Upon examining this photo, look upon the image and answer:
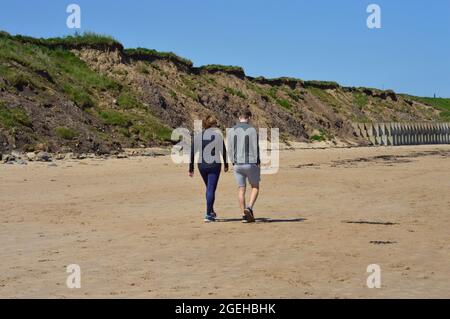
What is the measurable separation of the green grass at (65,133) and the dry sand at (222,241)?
12.1 meters

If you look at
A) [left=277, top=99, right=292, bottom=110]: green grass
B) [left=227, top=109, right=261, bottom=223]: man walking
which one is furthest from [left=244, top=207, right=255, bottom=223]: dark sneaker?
[left=277, top=99, right=292, bottom=110]: green grass

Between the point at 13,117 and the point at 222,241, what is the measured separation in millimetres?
23334

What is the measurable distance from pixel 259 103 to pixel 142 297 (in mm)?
52718

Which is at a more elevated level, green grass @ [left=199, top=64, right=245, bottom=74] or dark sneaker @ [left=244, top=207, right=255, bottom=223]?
green grass @ [left=199, top=64, right=245, bottom=74]

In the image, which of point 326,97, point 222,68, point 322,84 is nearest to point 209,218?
point 222,68

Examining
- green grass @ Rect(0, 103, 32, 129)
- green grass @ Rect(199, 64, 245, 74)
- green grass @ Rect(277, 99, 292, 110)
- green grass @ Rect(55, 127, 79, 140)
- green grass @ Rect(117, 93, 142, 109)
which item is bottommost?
green grass @ Rect(55, 127, 79, 140)

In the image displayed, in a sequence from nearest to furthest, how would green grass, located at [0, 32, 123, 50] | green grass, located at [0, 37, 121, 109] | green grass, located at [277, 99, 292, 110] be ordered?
1. green grass, located at [0, 37, 121, 109]
2. green grass, located at [0, 32, 123, 50]
3. green grass, located at [277, 99, 292, 110]

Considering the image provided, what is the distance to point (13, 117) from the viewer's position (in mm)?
30438

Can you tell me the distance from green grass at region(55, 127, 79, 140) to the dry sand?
12.1 m

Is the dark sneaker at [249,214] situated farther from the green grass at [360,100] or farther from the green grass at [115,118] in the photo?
the green grass at [360,100]

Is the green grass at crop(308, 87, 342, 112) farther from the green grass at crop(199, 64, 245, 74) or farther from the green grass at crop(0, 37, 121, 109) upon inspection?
the green grass at crop(0, 37, 121, 109)

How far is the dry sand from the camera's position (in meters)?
6.63

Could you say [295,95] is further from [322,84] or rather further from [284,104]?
[322,84]

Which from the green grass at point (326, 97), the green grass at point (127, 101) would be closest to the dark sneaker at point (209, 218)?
the green grass at point (127, 101)
